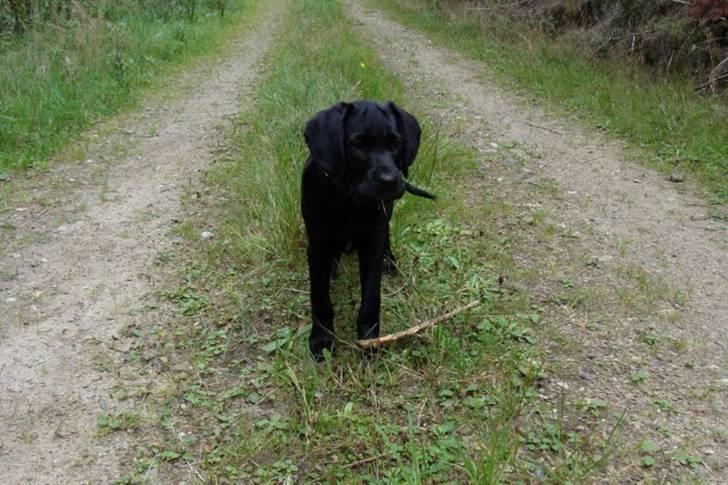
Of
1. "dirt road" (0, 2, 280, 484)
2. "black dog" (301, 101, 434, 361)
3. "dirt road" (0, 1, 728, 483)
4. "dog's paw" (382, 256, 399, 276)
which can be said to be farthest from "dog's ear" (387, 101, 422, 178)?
"dirt road" (0, 2, 280, 484)

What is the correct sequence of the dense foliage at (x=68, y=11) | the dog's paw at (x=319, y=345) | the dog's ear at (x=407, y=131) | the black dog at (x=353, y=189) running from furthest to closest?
Result: the dense foliage at (x=68, y=11) → the dog's paw at (x=319, y=345) → the dog's ear at (x=407, y=131) → the black dog at (x=353, y=189)

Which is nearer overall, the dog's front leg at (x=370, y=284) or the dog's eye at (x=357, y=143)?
the dog's eye at (x=357, y=143)

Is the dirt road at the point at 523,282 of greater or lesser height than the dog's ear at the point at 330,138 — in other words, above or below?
below

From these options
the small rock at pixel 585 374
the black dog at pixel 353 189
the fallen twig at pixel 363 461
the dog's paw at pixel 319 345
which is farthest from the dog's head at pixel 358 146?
the small rock at pixel 585 374

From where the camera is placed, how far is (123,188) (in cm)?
534

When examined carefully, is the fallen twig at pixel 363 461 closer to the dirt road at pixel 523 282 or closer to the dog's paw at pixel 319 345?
the dog's paw at pixel 319 345

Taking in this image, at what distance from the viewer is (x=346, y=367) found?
3004 mm

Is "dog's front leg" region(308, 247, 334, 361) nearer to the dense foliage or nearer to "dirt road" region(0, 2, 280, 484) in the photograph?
"dirt road" region(0, 2, 280, 484)

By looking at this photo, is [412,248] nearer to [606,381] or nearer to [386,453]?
[606,381]

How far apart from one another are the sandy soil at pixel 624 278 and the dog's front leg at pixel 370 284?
859 mm

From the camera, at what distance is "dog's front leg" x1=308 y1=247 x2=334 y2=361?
3016 millimetres

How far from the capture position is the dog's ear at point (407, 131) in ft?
9.66

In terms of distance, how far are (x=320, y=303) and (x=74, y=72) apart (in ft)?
20.6

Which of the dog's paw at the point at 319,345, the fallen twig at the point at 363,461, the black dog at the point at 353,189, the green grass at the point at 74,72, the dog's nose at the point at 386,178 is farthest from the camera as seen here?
the green grass at the point at 74,72
